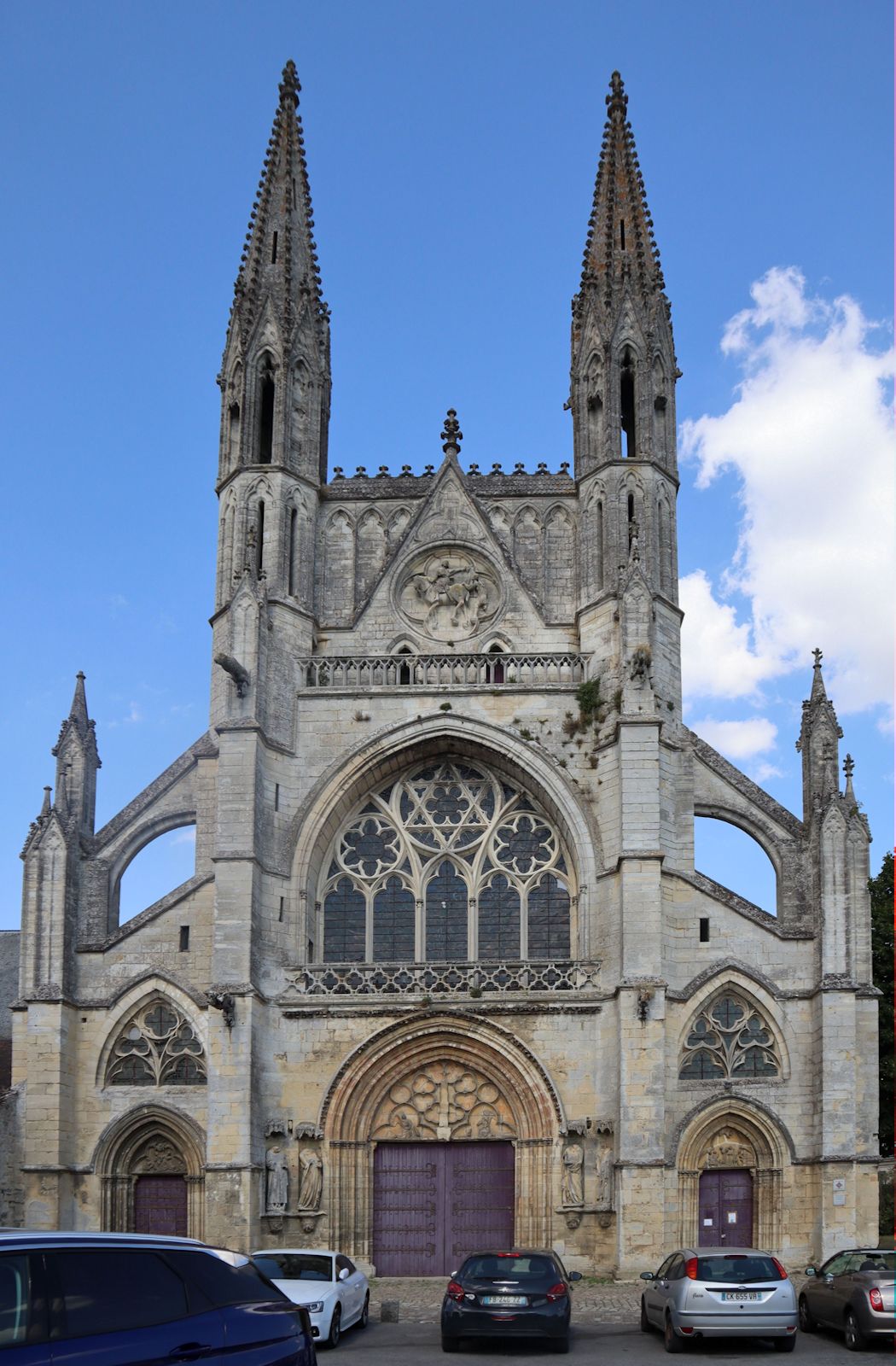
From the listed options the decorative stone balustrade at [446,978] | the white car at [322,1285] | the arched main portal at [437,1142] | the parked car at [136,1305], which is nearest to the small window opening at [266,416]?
the decorative stone balustrade at [446,978]

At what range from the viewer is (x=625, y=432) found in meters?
31.1

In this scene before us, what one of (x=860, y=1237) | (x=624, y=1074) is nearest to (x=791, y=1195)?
(x=860, y=1237)

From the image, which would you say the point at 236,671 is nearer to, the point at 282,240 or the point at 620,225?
the point at 282,240

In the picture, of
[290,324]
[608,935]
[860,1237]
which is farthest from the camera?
[290,324]

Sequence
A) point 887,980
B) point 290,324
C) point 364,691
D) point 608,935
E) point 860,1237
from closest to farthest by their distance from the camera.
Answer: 1. point 860,1237
2. point 608,935
3. point 364,691
4. point 290,324
5. point 887,980

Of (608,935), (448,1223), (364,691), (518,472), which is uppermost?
(518,472)

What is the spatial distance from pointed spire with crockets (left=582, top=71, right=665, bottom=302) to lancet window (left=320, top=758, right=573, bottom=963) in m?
10.2

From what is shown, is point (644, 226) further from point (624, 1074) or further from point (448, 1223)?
point (448, 1223)

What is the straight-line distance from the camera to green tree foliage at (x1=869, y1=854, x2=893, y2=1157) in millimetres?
34375

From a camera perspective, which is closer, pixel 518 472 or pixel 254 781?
pixel 254 781

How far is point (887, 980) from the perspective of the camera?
35.0 m

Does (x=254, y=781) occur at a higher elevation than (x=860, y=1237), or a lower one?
higher

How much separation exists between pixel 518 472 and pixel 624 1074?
Answer: 12.0 m

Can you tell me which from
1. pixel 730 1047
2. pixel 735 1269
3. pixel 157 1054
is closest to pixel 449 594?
pixel 730 1047
